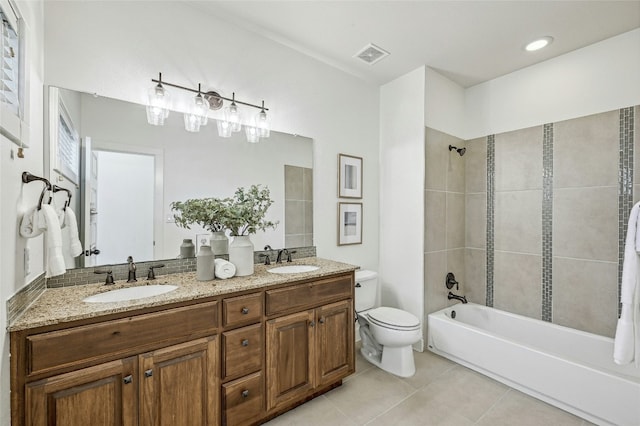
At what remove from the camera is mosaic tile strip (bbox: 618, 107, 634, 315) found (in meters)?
2.19

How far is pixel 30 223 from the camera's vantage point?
4.11 feet

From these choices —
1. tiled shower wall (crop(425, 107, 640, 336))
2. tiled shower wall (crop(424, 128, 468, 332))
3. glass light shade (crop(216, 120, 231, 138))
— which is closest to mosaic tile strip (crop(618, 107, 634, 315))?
tiled shower wall (crop(425, 107, 640, 336))

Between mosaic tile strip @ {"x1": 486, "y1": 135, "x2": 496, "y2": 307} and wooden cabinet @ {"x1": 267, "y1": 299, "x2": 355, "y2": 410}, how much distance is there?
1.75 meters

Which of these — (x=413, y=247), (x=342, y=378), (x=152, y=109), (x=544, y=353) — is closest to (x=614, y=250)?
(x=544, y=353)

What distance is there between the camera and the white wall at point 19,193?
3.43ft

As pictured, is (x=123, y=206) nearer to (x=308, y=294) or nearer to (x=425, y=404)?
(x=308, y=294)

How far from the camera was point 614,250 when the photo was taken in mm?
2260

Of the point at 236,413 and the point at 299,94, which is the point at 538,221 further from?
the point at 236,413

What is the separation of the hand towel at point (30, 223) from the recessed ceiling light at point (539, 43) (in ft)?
11.4

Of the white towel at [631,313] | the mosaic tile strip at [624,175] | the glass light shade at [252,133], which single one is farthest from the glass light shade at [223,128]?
the mosaic tile strip at [624,175]

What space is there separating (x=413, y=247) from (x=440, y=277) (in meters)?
0.45

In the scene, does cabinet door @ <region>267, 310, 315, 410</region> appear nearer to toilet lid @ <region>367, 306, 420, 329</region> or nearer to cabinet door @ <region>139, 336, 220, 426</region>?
cabinet door @ <region>139, 336, 220, 426</region>

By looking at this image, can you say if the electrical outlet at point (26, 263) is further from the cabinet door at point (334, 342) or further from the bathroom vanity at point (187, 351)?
the cabinet door at point (334, 342)

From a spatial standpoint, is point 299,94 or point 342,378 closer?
point 342,378
